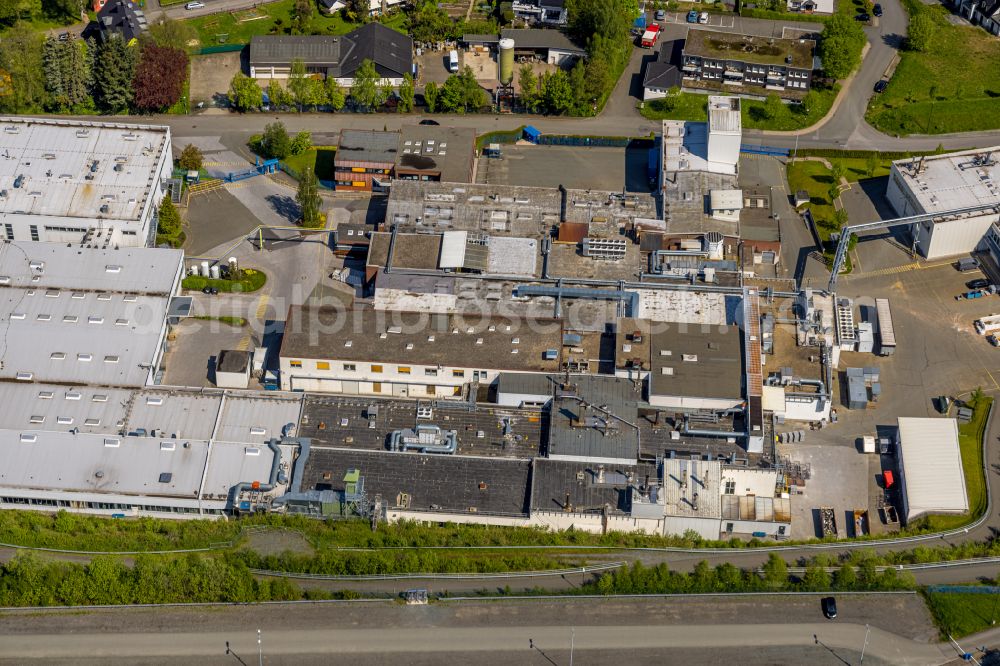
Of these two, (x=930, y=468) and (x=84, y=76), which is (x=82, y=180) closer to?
(x=84, y=76)

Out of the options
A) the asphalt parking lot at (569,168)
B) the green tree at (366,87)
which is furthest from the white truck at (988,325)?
the green tree at (366,87)

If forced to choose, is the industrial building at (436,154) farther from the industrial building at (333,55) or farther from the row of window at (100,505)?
the row of window at (100,505)

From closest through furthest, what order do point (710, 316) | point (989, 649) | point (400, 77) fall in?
point (989, 649) → point (710, 316) → point (400, 77)

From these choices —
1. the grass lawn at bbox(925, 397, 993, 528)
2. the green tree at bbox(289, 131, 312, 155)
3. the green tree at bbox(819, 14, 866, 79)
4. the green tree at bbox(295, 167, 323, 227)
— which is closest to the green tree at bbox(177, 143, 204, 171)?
the green tree at bbox(289, 131, 312, 155)

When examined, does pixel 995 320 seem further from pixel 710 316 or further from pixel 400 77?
pixel 400 77

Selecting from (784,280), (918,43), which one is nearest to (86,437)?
(784,280)
